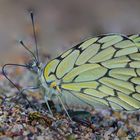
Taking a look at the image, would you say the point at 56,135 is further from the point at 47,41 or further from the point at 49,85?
the point at 47,41

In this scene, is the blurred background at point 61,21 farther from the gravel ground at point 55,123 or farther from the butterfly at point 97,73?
the butterfly at point 97,73

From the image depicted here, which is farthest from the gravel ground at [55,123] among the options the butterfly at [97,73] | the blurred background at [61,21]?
the blurred background at [61,21]

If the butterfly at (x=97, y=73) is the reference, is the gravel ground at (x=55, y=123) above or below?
below

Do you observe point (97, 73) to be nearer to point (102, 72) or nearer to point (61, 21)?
point (102, 72)

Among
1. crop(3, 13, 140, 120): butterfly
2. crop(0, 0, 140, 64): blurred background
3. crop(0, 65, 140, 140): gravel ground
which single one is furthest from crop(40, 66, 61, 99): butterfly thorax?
crop(0, 0, 140, 64): blurred background

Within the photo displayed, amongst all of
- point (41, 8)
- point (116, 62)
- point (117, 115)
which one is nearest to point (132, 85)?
point (116, 62)
